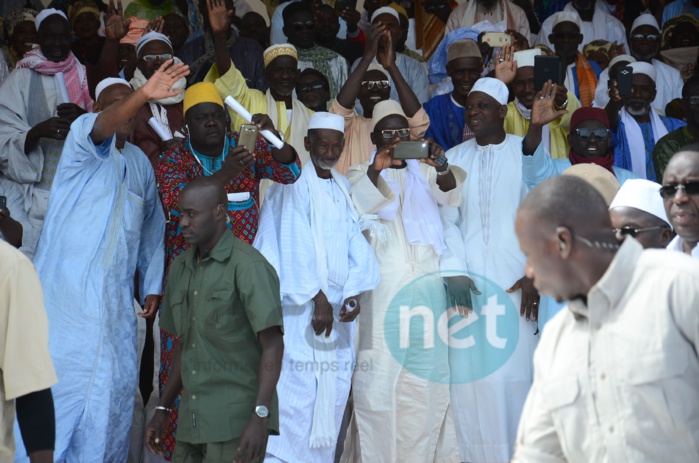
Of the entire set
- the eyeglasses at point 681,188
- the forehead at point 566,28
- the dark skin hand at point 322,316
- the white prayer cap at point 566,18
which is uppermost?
the white prayer cap at point 566,18

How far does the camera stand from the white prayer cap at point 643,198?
198 inches

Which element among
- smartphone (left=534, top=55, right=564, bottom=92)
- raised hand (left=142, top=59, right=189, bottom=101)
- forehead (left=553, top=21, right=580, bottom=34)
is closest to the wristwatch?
raised hand (left=142, top=59, right=189, bottom=101)

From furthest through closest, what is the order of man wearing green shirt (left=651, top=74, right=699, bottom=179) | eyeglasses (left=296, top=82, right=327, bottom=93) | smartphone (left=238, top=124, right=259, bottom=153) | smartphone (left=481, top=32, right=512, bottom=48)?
smartphone (left=481, top=32, right=512, bottom=48)
eyeglasses (left=296, top=82, right=327, bottom=93)
man wearing green shirt (left=651, top=74, right=699, bottom=179)
smartphone (left=238, top=124, right=259, bottom=153)

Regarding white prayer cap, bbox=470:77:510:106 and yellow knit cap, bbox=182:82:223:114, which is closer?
yellow knit cap, bbox=182:82:223:114

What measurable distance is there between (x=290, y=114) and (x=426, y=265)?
65.9 inches

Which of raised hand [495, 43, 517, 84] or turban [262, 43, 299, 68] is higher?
turban [262, 43, 299, 68]

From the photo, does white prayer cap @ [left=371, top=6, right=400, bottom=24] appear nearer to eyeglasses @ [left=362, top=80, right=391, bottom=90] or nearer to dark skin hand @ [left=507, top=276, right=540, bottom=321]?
eyeglasses @ [left=362, top=80, right=391, bottom=90]

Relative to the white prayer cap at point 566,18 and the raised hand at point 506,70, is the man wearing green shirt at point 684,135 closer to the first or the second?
the raised hand at point 506,70

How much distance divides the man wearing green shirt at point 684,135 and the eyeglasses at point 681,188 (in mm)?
2848

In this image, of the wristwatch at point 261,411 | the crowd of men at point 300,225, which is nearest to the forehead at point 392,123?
the crowd of men at point 300,225

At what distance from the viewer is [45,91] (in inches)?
294

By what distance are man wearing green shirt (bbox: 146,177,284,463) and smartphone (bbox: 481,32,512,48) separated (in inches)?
175

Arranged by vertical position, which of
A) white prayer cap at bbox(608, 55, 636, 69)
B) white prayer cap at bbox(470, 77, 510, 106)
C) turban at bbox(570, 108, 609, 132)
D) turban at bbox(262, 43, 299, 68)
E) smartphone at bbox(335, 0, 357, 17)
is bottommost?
turban at bbox(570, 108, 609, 132)

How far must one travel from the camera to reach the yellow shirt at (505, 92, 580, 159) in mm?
7734
